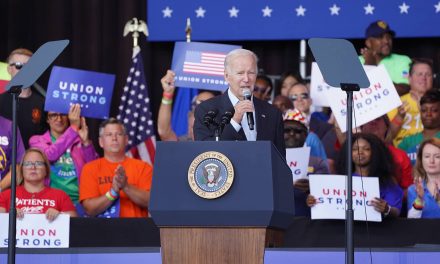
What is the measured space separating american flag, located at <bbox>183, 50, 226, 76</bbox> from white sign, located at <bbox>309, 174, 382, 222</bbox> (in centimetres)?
189

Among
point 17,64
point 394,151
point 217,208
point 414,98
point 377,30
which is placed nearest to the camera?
point 217,208

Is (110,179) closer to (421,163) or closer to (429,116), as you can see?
(421,163)

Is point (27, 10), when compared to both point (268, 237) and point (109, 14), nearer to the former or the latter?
point (109, 14)

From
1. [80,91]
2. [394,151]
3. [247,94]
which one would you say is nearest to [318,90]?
[394,151]

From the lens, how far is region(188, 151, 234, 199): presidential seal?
449 cm

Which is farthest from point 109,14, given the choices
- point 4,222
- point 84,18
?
point 4,222

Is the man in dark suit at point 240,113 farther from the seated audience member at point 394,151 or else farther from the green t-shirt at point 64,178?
the green t-shirt at point 64,178

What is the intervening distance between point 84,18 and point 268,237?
22.1ft

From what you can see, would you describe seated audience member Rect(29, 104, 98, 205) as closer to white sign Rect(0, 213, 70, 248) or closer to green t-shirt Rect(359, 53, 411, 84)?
white sign Rect(0, 213, 70, 248)

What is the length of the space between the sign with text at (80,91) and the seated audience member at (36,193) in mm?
990

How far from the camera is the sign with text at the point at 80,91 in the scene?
8.28m

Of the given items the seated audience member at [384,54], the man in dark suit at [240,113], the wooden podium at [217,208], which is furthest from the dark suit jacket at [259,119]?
the seated audience member at [384,54]

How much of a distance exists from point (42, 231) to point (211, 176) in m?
2.23

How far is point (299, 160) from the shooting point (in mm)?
7293
